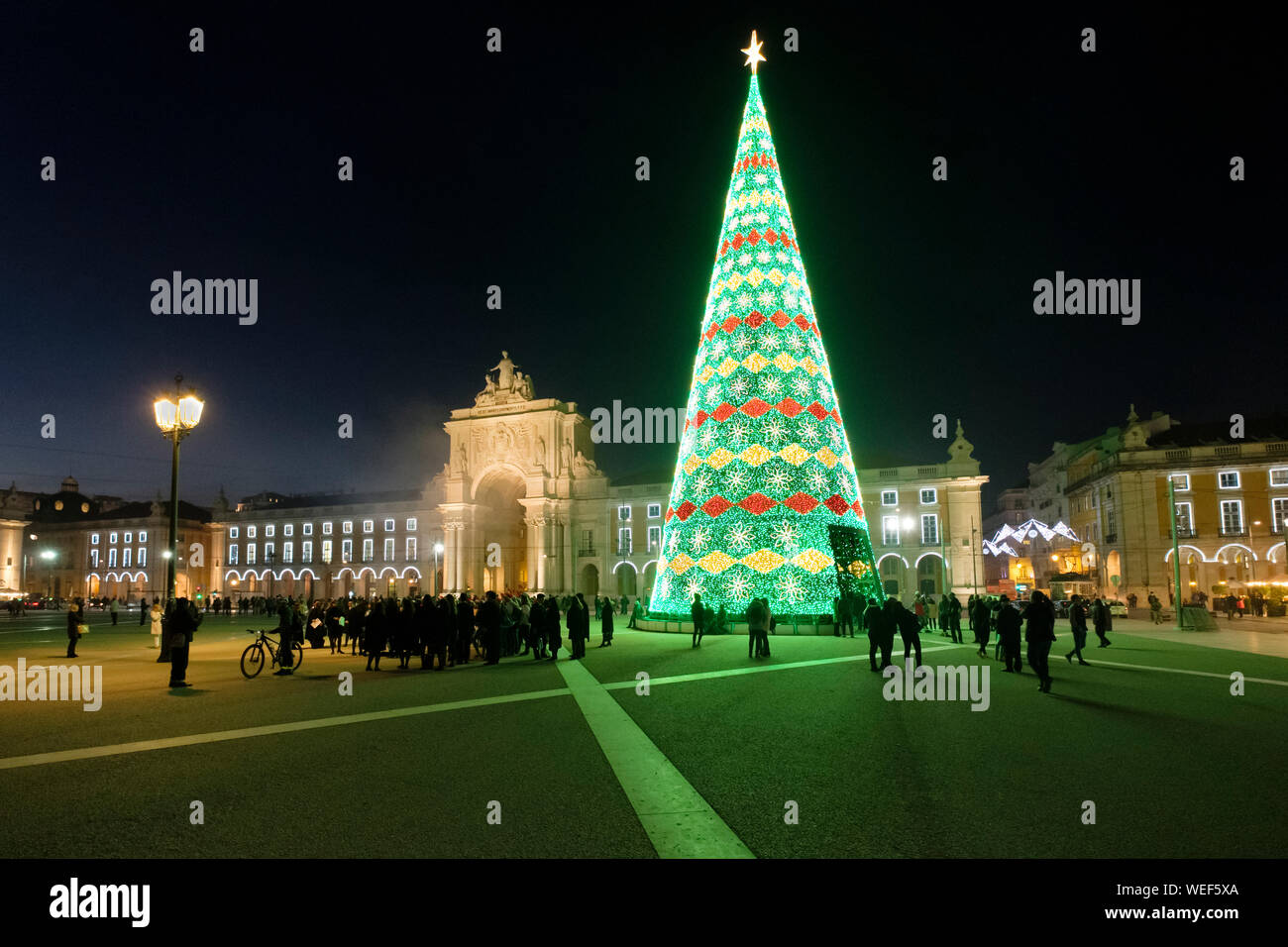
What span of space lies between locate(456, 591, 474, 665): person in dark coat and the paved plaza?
3.74 m

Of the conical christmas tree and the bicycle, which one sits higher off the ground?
the conical christmas tree

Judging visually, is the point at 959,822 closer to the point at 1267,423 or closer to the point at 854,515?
the point at 854,515

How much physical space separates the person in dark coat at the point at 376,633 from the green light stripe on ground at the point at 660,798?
793 centimetres

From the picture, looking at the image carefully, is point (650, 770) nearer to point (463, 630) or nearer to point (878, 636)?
point (878, 636)

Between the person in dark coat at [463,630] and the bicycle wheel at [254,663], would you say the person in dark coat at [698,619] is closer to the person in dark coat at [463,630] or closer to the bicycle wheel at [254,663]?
the person in dark coat at [463,630]

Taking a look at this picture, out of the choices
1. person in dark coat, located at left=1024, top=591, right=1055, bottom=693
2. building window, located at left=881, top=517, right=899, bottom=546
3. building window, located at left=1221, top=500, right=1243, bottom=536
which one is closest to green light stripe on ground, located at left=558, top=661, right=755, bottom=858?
person in dark coat, located at left=1024, top=591, right=1055, bottom=693

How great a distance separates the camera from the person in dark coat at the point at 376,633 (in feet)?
51.9

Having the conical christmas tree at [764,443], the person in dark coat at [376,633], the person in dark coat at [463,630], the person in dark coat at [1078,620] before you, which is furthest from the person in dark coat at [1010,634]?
the person in dark coat at [376,633]

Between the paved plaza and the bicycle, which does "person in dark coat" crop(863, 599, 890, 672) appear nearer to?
the paved plaza

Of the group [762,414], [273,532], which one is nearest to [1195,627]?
[762,414]

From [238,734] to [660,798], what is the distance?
17.2 ft

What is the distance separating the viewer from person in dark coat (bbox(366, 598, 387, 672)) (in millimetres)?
15805
